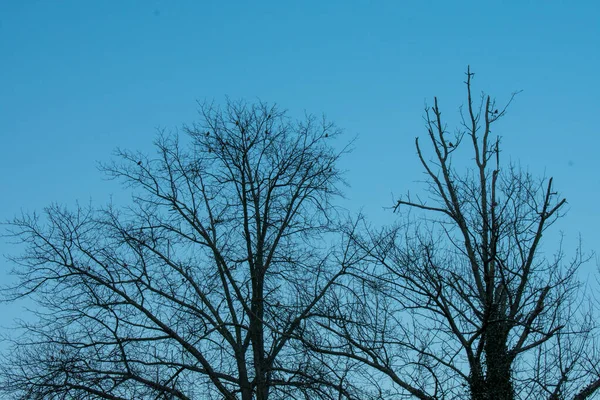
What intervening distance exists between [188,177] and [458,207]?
556 centimetres

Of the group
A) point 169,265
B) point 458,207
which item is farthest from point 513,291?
point 169,265

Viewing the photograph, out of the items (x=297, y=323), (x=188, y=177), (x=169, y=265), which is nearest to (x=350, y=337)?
(x=297, y=323)

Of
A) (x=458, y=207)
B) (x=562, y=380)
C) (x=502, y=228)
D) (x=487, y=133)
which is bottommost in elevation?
(x=562, y=380)

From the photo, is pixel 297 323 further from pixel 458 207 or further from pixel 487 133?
pixel 487 133

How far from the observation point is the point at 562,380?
986 cm

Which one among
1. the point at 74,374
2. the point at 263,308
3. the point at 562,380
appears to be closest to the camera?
the point at 562,380

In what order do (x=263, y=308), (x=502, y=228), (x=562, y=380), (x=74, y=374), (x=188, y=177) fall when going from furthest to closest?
(x=188, y=177)
(x=263, y=308)
(x=74, y=374)
(x=502, y=228)
(x=562, y=380)

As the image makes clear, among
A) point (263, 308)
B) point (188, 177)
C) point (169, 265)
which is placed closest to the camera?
point (263, 308)

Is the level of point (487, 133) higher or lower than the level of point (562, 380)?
higher

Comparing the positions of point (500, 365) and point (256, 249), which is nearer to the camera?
point (500, 365)

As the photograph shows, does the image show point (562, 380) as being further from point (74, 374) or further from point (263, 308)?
point (74, 374)

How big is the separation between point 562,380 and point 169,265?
7005 mm

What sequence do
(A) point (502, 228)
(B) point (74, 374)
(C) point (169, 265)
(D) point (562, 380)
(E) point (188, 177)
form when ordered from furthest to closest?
(E) point (188, 177), (C) point (169, 265), (B) point (74, 374), (A) point (502, 228), (D) point (562, 380)

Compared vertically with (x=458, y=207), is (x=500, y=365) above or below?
below
